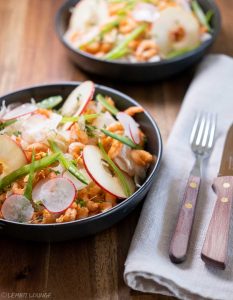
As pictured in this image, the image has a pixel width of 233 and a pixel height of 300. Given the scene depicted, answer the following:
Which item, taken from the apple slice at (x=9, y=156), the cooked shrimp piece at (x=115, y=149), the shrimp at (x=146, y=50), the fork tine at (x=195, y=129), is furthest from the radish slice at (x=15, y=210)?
the shrimp at (x=146, y=50)

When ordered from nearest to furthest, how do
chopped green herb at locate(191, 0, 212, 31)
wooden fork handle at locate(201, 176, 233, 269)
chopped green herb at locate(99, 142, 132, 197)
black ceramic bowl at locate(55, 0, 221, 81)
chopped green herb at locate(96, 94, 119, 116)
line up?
wooden fork handle at locate(201, 176, 233, 269) < chopped green herb at locate(99, 142, 132, 197) < chopped green herb at locate(96, 94, 119, 116) < black ceramic bowl at locate(55, 0, 221, 81) < chopped green herb at locate(191, 0, 212, 31)

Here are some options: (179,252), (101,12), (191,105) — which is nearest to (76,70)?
(101,12)

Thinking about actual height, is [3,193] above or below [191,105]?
above

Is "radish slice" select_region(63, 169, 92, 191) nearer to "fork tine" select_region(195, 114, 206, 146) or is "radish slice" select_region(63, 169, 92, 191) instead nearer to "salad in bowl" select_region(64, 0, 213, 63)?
"fork tine" select_region(195, 114, 206, 146)

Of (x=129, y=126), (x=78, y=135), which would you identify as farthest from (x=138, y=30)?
(x=78, y=135)

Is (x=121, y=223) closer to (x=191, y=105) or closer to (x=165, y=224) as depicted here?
(x=165, y=224)

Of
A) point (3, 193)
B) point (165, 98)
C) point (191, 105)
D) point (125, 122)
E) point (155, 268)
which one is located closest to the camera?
point (155, 268)

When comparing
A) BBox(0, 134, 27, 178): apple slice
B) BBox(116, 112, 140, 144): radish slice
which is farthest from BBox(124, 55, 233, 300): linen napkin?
BBox(0, 134, 27, 178): apple slice
